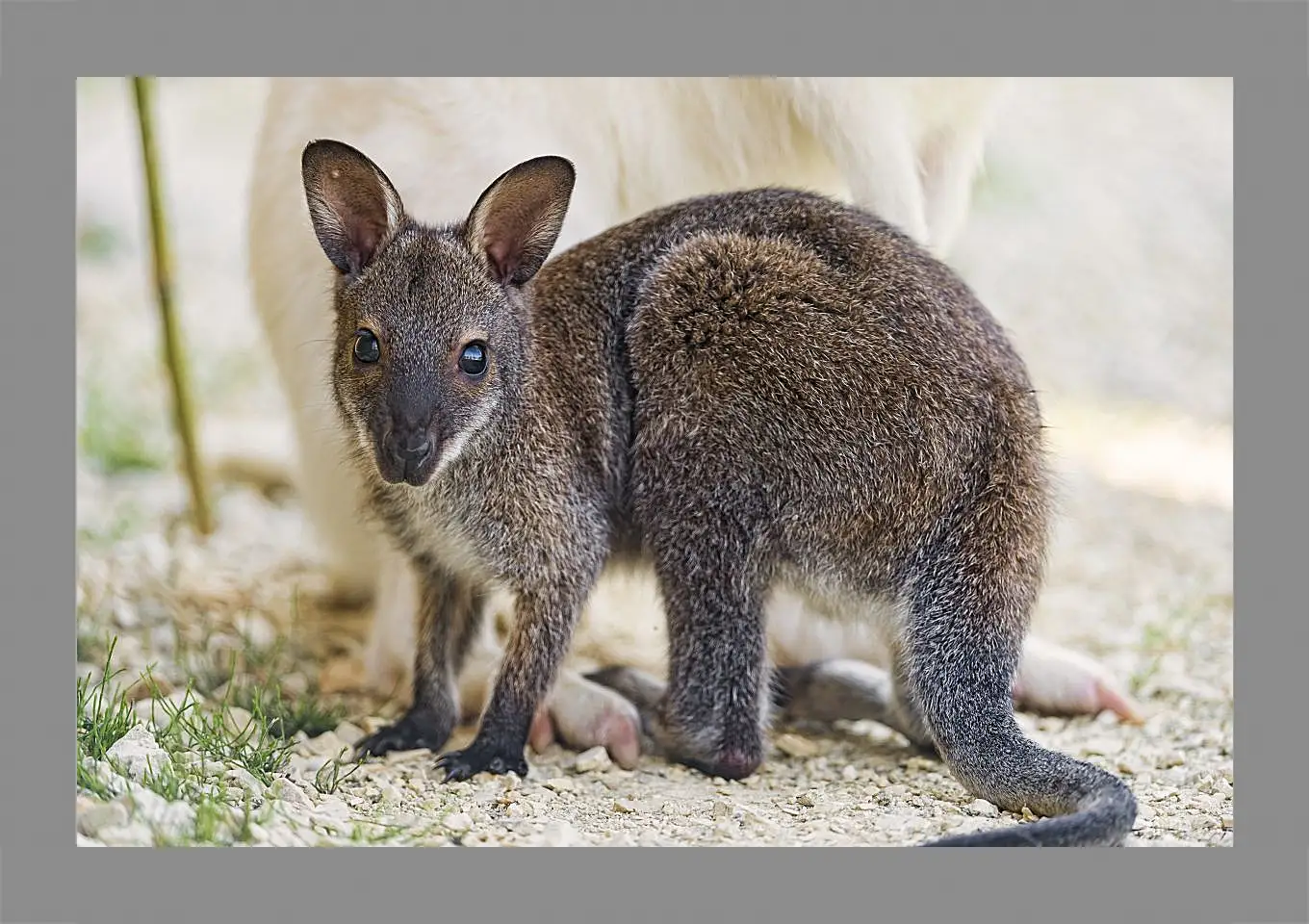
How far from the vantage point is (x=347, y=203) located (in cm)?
366

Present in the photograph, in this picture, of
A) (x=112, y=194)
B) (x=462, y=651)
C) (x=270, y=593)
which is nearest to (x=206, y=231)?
(x=112, y=194)

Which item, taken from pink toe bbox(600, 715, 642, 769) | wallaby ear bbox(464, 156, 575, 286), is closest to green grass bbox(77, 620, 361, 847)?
pink toe bbox(600, 715, 642, 769)

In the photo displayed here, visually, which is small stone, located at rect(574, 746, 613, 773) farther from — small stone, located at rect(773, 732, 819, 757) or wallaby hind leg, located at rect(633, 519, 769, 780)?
small stone, located at rect(773, 732, 819, 757)

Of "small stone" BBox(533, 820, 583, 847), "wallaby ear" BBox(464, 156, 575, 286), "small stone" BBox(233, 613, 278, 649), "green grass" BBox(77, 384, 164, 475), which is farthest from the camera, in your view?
"green grass" BBox(77, 384, 164, 475)

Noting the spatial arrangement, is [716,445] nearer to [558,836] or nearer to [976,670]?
[976,670]

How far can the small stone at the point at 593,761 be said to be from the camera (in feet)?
12.9

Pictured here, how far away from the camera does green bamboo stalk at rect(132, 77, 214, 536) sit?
5.34 m

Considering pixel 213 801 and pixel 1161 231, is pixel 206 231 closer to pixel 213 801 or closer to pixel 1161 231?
pixel 1161 231

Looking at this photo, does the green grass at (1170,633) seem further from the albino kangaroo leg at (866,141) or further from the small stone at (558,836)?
the small stone at (558,836)

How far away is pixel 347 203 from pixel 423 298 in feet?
0.97

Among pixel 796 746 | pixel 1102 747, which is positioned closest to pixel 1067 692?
pixel 1102 747

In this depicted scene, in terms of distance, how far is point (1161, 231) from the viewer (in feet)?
31.1

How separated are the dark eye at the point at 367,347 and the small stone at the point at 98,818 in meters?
1.13

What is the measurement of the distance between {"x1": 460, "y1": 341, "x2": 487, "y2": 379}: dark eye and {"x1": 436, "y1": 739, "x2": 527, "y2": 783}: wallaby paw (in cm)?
90
